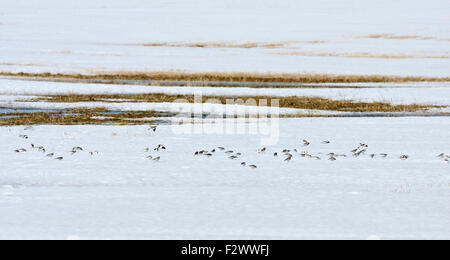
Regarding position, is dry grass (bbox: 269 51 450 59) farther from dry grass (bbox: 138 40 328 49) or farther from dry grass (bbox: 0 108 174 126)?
dry grass (bbox: 0 108 174 126)

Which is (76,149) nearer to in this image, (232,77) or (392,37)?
(232,77)

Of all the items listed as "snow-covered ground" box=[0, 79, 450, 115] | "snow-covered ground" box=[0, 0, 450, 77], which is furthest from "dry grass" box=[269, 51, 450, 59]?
"snow-covered ground" box=[0, 79, 450, 115]

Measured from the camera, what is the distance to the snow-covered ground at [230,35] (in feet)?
126

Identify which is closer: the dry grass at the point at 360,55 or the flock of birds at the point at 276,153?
the flock of birds at the point at 276,153

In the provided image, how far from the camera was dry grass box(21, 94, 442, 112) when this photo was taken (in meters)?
23.0

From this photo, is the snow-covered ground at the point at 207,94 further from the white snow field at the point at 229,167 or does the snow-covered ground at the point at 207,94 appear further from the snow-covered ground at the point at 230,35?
the snow-covered ground at the point at 230,35

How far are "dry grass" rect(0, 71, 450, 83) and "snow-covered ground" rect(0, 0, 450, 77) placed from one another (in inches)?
62.1

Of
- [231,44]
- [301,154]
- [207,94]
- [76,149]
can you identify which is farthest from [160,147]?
[231,44]

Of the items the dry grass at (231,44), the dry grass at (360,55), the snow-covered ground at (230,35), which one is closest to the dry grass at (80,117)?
the snow-covered ground at (230,35)

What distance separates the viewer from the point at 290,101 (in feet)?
80.6

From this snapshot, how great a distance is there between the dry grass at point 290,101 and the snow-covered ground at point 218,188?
5.94m

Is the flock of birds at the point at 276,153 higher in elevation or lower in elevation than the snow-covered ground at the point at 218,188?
higher

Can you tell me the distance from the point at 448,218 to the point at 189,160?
5.42m

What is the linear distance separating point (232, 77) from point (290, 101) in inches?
365
